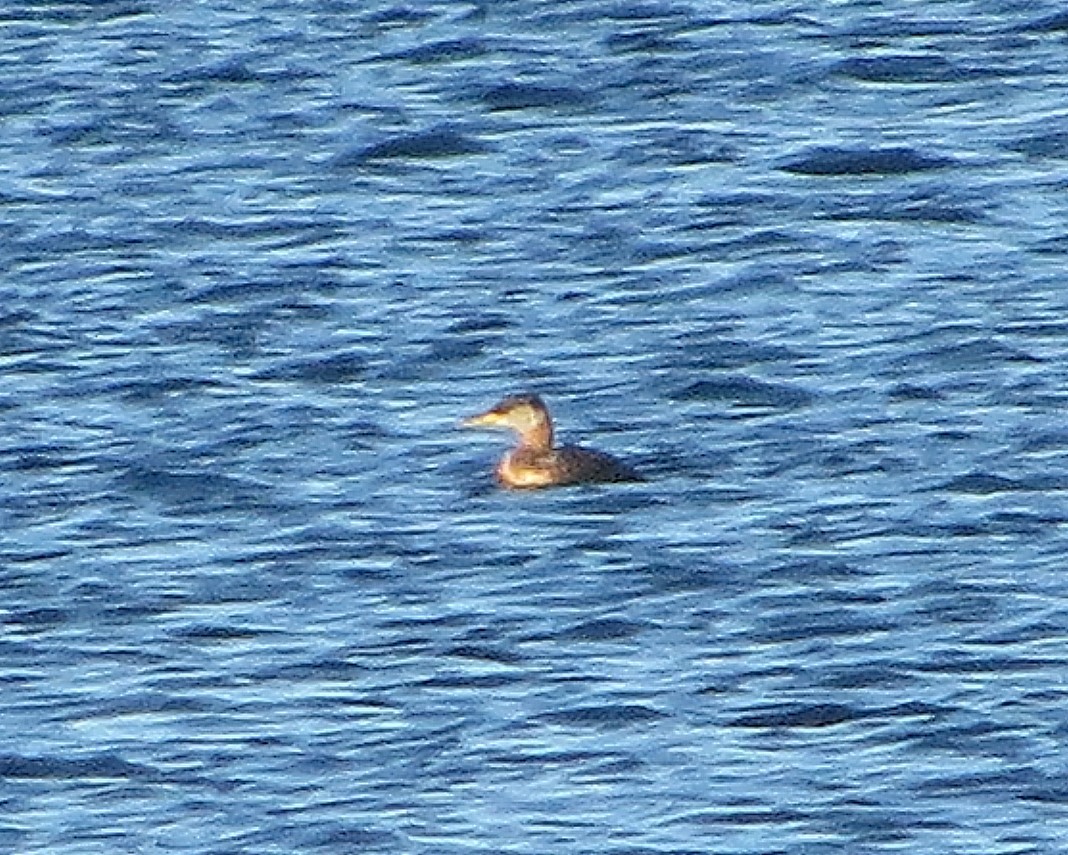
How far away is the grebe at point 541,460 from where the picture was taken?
746 inches

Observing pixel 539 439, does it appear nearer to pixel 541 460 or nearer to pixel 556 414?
pixel 541 460

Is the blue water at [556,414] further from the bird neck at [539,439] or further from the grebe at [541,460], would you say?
the bird neck at [539,439]

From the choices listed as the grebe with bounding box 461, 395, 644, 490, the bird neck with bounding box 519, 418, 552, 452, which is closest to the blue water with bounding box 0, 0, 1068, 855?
the grebe with bounding box 461, 395, 644, 490

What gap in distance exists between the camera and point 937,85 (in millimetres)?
24641

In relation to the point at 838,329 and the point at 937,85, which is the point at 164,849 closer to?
the point at 838,329

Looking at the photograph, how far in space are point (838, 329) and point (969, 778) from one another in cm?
518

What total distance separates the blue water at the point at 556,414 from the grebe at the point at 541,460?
0.11 metres

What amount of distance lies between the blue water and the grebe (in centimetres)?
11

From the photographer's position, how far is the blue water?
16203mm

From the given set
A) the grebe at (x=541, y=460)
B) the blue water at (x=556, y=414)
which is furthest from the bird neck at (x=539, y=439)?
the blue water at (x=556, y=414)

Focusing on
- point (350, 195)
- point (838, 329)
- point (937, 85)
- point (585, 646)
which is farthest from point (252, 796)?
point (937, 85)

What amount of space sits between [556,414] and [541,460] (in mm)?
1004

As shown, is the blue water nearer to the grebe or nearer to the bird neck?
the grebe

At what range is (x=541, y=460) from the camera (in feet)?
62.2
